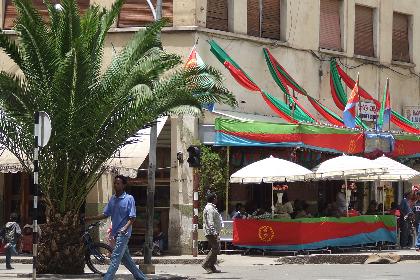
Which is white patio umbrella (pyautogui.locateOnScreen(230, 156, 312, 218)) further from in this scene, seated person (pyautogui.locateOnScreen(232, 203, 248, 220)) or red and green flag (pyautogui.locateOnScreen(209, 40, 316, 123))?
red and green flag (pyautogui.locateOnScreen(209, 40, 316, 123))

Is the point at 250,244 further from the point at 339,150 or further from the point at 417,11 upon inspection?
the point at 417,11

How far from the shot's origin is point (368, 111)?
36406mm

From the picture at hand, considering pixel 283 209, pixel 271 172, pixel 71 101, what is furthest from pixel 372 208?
pixel 71 101

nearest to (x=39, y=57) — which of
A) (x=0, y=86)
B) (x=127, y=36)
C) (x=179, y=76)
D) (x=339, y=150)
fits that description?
(x=0, y=86)

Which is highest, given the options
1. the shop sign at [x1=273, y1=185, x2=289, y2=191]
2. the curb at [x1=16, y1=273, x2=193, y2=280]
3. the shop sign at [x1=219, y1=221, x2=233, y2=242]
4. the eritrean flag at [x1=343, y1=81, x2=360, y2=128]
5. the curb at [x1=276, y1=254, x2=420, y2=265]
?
the eritrean flag at [x1=343, y1=81, x2=360, y2=128]

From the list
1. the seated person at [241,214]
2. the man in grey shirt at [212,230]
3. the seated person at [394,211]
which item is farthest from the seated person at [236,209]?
the man in grey shirt at [212,230]

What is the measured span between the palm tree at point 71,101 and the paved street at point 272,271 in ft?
4.75

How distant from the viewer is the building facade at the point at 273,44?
101 ft

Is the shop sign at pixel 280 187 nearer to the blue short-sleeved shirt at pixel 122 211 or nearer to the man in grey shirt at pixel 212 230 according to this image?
the man in grey shirt at pixel 212 230

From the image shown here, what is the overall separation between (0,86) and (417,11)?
21.7 metres

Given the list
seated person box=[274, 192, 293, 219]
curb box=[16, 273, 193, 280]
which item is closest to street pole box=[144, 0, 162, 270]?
curb box=[16, 273, 193, 280]

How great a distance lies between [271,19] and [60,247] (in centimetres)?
1433

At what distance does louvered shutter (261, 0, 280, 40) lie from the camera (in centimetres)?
3334

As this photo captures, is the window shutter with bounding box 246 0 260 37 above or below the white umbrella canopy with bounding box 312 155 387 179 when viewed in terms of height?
above
